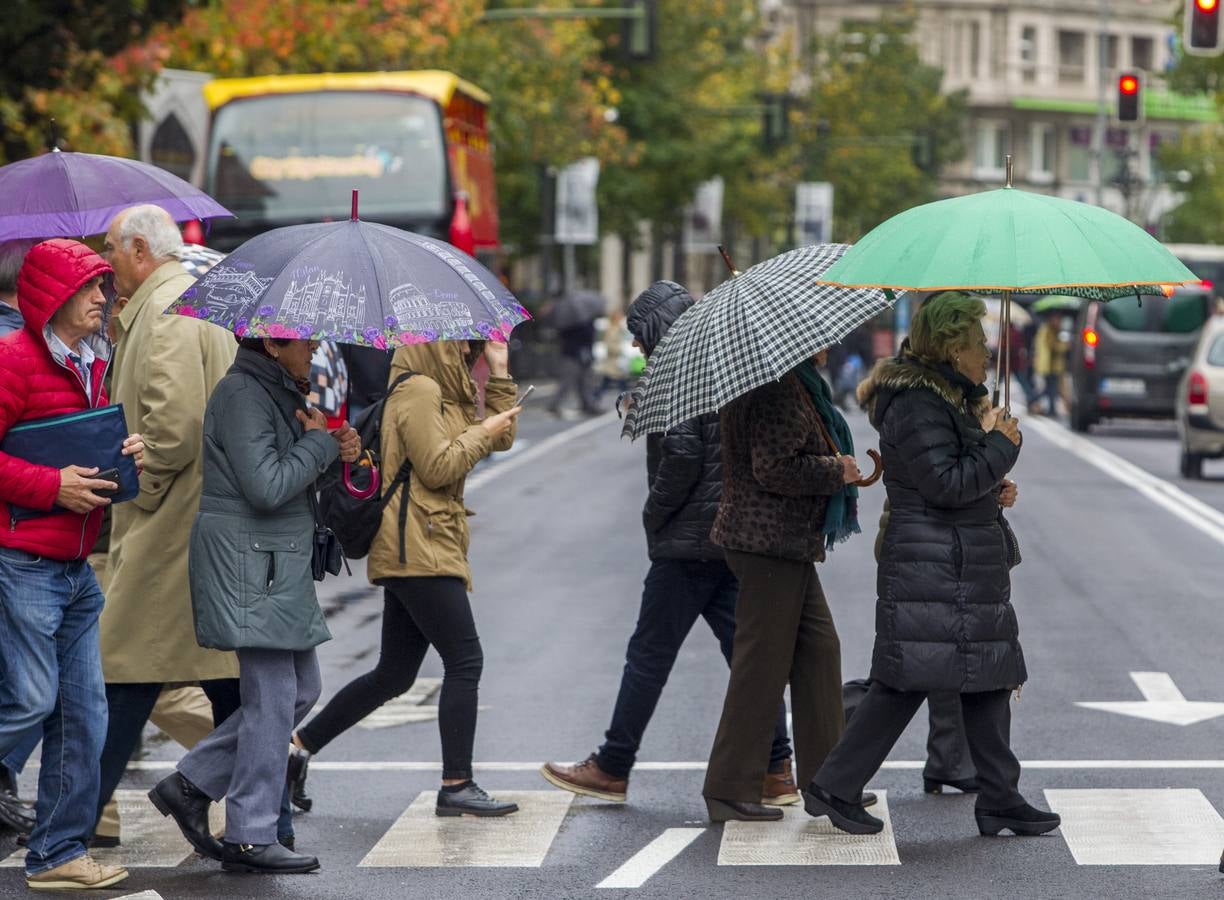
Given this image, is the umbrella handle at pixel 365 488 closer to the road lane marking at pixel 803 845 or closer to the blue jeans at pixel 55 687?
the blue jeans at pixel 55 687

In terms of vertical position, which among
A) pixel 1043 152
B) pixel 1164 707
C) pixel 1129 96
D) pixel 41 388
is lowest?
pixel 1043 152

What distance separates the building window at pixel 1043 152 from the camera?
110m

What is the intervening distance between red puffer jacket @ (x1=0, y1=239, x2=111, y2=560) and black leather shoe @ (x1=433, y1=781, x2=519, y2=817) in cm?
165

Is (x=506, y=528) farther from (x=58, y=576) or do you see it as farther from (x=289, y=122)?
(x=58, y=576)

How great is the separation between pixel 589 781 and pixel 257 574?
1.74m

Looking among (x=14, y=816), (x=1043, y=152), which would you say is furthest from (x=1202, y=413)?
(x=1043, y=152)

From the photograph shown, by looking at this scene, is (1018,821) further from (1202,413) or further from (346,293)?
(1202,413)

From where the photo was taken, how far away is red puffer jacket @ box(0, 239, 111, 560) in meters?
6.34

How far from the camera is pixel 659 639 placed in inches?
314

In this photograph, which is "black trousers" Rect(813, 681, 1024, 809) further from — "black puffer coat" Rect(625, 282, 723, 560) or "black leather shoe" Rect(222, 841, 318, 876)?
"black leather shoe" Rect(222, 841, 318, 876)

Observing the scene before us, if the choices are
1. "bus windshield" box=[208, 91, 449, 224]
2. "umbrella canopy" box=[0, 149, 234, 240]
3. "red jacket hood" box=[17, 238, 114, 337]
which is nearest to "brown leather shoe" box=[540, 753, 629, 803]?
"umbrella canopy" box=[0, 149, 234, 240]

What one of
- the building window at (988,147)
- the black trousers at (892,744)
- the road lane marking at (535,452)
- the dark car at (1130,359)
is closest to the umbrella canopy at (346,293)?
the black trousers at (892,744)

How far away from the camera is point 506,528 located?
18.0m

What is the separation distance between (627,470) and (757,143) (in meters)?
36.1
